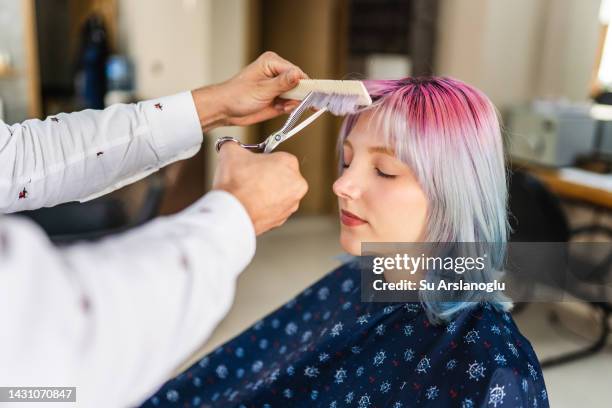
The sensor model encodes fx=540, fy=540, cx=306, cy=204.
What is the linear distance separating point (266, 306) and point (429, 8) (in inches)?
88.2

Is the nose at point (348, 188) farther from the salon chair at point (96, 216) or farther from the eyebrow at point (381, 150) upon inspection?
the salon chair at point (96, 216)

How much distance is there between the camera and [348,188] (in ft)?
3.45

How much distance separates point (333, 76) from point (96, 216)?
2953 mm

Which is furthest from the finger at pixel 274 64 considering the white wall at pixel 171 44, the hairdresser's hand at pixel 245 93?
the white wall at pixel 171 44

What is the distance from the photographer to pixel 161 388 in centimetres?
124

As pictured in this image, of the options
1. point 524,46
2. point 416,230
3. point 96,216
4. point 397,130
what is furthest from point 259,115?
point 524,46

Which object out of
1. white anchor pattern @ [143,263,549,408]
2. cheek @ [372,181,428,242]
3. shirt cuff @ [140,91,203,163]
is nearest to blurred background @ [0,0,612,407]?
white anchor pattern @ [143,263,549,408]

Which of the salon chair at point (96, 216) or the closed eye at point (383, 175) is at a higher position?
the closed eye at point (383, 175)

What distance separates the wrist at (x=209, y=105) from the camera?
107cm

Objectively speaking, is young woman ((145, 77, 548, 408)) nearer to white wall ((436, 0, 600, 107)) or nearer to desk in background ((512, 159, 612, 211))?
desk in background ((512, 159, 612, 211))

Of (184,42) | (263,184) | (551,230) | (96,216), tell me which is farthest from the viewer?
(184,42)

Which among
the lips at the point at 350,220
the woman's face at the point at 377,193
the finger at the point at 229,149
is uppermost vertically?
the finger at the point at 229,149

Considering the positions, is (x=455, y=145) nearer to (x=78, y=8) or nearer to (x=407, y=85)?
(x=407, y=85)

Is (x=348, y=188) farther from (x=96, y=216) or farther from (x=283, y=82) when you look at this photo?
(x=96, y=216)
